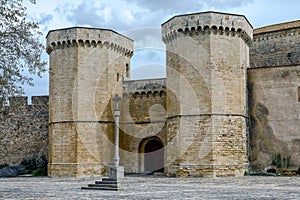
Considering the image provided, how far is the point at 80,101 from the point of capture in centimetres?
2245

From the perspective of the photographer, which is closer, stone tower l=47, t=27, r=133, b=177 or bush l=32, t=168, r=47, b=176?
stone tower l=47, t=27, r=133, b=177

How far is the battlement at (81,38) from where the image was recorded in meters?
22.7

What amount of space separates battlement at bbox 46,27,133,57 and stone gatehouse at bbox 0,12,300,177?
0.05m

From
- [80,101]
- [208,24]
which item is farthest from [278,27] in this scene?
[80,101]

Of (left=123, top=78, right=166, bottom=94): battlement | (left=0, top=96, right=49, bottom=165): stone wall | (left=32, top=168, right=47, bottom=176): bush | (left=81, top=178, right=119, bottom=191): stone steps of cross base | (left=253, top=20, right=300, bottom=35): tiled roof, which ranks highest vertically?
(left=253, top=20, right=300, bottom=35): tiled roof

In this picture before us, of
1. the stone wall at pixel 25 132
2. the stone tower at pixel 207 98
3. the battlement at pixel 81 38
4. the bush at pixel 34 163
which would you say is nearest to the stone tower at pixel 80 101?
the battlement at pixel 81 38

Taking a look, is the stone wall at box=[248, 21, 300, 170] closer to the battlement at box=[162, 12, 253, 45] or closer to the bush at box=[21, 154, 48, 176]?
the battlement at box=[162, 12, 253, 45]

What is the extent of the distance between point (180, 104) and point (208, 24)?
12.7 feet

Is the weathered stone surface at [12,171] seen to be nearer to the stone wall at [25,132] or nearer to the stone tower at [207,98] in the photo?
the stone wall at [25,132]

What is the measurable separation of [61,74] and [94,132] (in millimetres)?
3409

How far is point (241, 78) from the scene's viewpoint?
69.1 feet

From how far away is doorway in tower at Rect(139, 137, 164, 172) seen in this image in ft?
79.8

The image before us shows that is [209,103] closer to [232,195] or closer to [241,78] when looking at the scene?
[241,78]

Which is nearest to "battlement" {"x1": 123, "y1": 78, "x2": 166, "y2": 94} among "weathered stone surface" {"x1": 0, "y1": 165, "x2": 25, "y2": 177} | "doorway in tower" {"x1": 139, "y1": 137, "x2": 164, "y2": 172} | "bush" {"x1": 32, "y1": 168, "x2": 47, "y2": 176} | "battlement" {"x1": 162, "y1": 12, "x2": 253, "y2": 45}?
"doorway in tower" {"x1": 139, "y1": 137, "x2": 164, "y2": 172}
